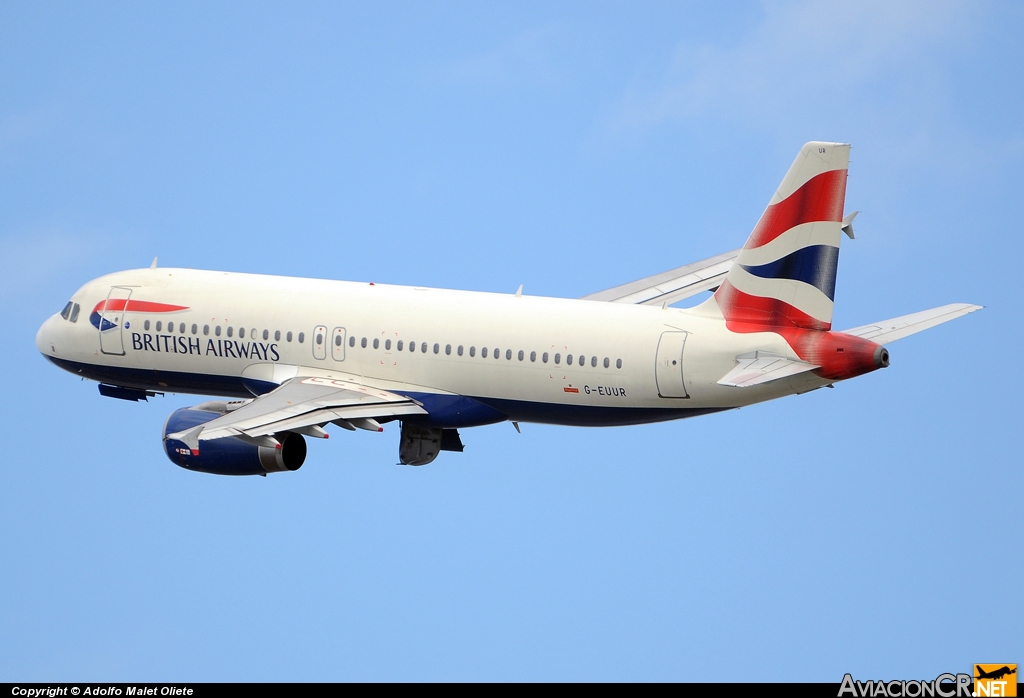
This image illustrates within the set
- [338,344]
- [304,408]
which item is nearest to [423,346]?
[338,344]

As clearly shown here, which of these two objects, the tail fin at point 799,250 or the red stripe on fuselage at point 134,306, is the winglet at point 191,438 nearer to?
the red stripe on fuselage at point 134,306

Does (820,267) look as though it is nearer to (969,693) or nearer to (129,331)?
(969,693)

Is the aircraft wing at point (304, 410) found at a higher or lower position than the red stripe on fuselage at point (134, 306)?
lower

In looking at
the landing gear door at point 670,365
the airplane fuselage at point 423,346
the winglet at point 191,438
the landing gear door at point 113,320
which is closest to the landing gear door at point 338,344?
the airplane fuselage at point 423,346

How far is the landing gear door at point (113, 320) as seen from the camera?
51031 mm

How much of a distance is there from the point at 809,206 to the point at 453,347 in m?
11.0

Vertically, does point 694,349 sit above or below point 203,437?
above

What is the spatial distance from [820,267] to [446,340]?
11.0m

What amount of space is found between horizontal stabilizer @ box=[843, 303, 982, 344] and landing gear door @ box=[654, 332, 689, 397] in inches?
178

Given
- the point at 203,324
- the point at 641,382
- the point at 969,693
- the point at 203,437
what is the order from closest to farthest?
the point at 969,693 < the point at 203,437 < the point at 641,382 < the point at 203,324

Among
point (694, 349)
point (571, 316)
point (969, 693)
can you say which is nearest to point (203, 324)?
point (571, 316)

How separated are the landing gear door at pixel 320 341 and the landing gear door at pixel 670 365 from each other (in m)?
10.0

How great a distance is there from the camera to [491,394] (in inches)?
1857

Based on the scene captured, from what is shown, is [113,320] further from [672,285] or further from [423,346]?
[672,285]
